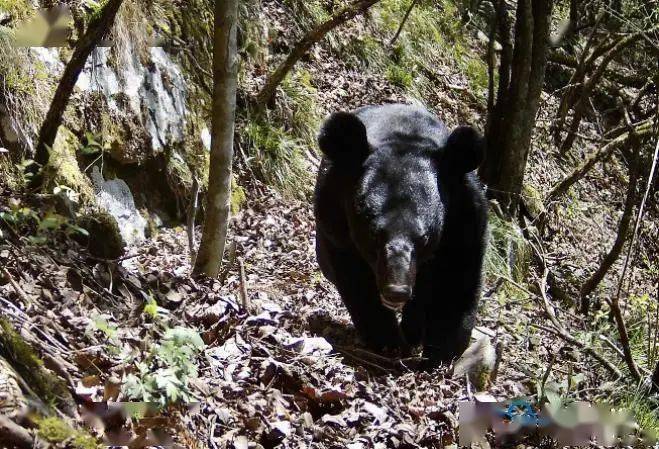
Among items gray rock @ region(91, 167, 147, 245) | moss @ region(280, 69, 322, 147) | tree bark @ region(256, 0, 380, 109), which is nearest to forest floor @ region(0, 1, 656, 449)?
gray rock @ region(91, 167, 147, 245)

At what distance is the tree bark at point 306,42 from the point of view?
754 cm

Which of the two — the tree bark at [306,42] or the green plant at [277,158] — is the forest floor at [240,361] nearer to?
the green plant at [277,158]

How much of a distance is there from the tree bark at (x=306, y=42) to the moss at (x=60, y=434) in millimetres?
5868

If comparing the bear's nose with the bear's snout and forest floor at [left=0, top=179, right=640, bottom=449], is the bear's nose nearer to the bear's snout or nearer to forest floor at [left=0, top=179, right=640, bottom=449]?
the bear's snout

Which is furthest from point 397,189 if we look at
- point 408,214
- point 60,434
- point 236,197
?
point 236,197

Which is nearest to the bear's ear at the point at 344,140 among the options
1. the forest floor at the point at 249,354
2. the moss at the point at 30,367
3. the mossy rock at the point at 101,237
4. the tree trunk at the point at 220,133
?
the tree trunk at the point at 220,133

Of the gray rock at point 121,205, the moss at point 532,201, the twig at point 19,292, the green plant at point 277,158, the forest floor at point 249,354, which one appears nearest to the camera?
the forest floor at point 249,354

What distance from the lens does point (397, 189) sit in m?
4.69

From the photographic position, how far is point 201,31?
26.9 feet

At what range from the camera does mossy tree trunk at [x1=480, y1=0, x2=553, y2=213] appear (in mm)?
8570

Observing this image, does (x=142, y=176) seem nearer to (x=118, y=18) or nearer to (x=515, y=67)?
(x=118, y=18)

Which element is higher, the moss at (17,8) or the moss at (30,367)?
the moss at (17,8)

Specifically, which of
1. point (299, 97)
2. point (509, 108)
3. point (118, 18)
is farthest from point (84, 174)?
point (509, 108)

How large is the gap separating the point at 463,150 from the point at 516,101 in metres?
4.21
